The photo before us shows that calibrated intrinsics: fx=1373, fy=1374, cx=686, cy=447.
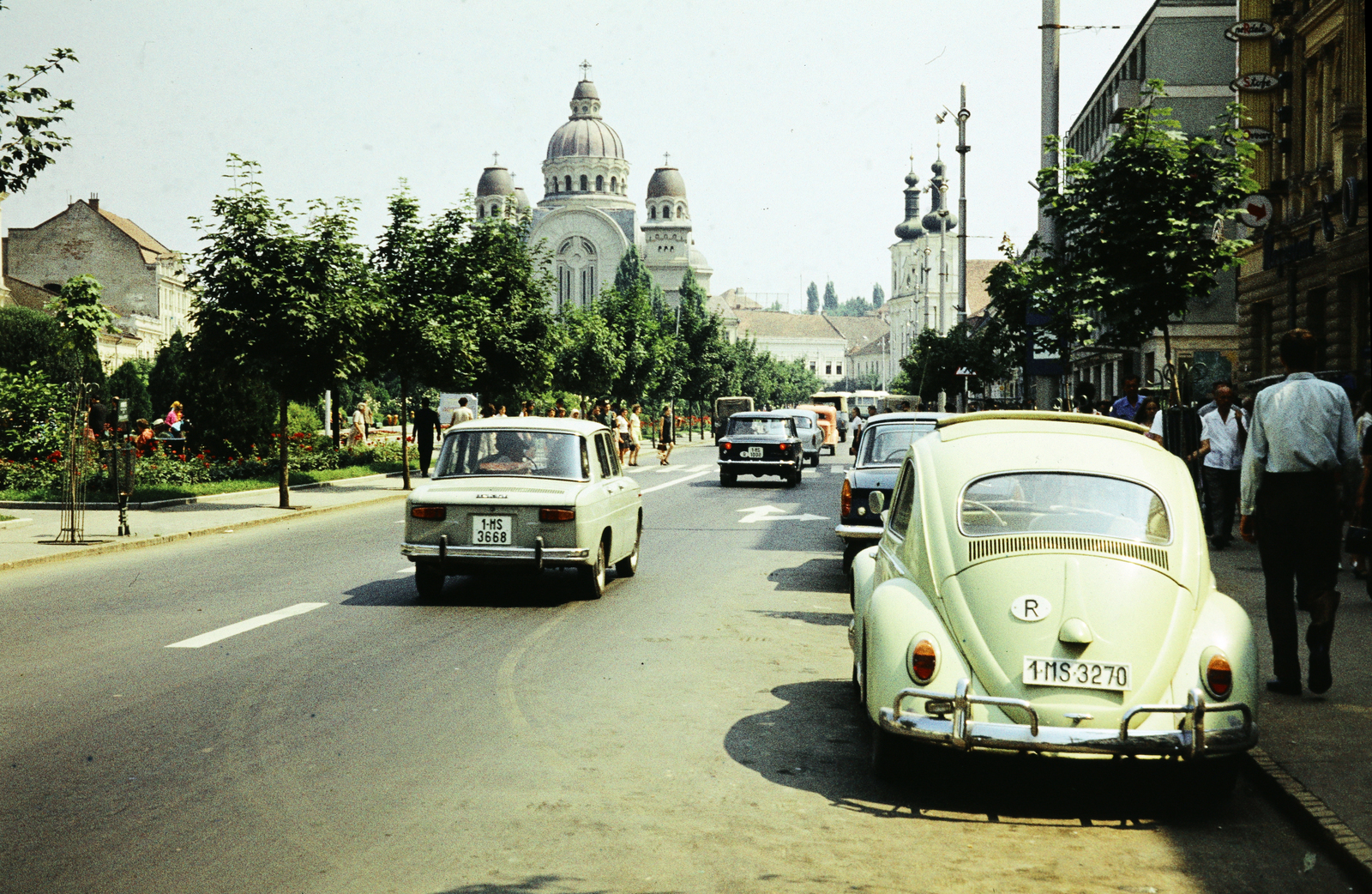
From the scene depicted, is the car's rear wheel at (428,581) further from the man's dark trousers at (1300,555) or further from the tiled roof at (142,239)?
the tiled roof at (142,239)

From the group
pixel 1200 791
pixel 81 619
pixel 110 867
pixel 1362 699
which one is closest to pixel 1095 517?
pixel 1200 791

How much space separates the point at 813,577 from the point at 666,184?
5885 inches

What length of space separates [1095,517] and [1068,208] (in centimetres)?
1188

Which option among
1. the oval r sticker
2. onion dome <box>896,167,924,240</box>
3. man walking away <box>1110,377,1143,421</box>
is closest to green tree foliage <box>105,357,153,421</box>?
man walking away <box>1110,377,1143,421</box>

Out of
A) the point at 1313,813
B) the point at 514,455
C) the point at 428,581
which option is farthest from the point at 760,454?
the point at 1313,813

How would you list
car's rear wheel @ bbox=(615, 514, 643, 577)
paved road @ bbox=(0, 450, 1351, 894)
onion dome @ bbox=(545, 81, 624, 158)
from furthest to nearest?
onion dome @ bbox=(545, 81, 624, 158), car's rear wheel @ bbox=(615, 514, 643, 577), paved road @ bbox=(0, 450, 1351, 894)

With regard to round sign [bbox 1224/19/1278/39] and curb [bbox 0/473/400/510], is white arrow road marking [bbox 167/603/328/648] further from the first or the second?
round sign [bbox 1224/19/1278/39]

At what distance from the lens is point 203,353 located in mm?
22578

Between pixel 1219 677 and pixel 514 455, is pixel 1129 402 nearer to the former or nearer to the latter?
pixel 514 455

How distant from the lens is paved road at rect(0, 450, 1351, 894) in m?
4.80

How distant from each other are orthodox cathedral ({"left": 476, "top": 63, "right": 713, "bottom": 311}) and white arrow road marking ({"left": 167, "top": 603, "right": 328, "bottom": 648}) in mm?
119968

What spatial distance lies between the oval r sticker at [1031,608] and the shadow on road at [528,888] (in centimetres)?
208

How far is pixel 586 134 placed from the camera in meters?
148

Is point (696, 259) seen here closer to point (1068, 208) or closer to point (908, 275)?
point (908, 275)
